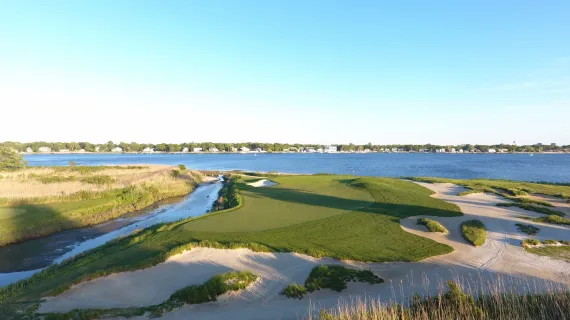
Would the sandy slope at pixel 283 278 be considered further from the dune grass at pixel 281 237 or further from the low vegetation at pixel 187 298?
the dune grass at pixel 281 237

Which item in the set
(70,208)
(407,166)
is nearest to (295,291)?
(70,208)

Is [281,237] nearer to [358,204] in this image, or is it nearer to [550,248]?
[358,204]

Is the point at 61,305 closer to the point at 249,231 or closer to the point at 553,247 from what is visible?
the point at 249,231

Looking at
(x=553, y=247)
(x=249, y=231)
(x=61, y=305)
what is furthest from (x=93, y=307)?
(x=553, y=247)

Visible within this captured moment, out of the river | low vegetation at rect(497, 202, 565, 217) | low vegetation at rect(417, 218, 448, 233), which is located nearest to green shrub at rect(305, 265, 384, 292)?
low vegetation at rect(417, 218, 448, 233)

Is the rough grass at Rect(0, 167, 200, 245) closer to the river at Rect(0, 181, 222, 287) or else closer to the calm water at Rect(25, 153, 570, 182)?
the river at Rect(0, 181, 222, 287)
